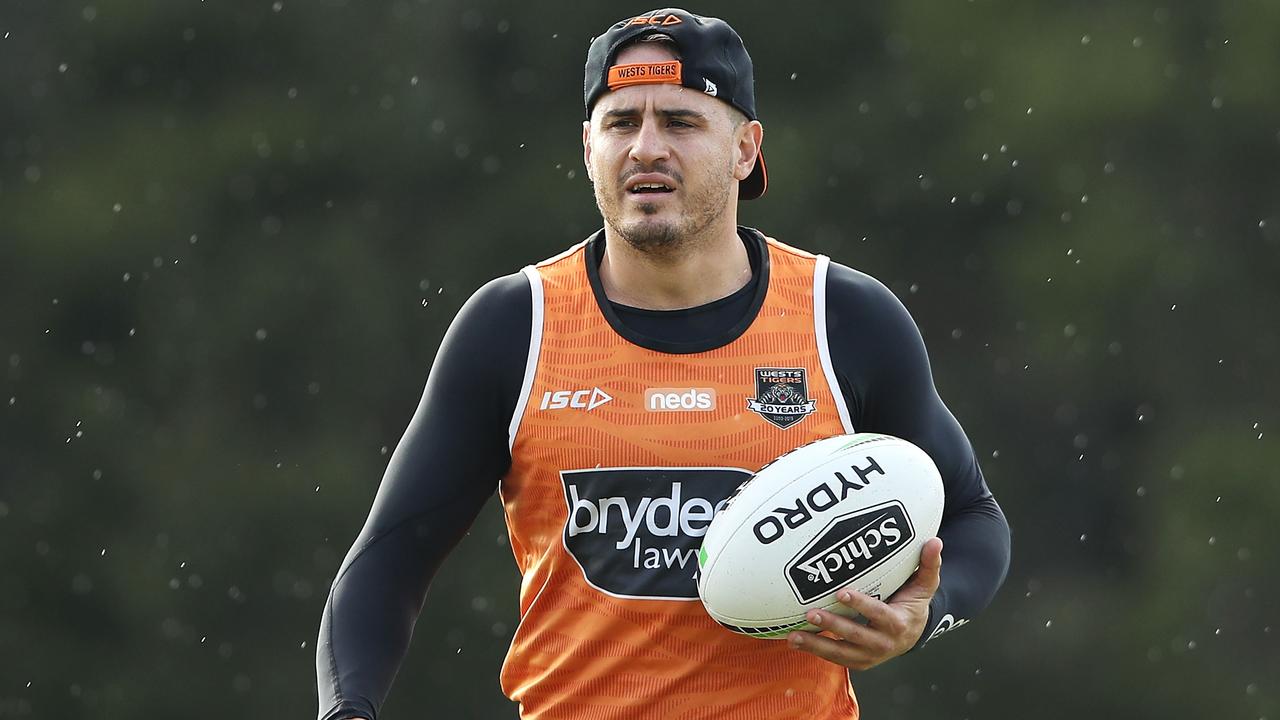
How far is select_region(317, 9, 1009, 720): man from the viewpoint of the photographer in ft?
11.5

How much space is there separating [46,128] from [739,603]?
933 centimetres

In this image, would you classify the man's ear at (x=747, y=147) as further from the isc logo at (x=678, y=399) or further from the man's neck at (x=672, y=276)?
the isc logo at (x=678, y=399)

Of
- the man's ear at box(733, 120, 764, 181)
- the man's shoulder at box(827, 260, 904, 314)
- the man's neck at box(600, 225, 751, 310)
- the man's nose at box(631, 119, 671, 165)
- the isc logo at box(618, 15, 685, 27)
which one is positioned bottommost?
the man's shoulder at box(827, 260, 904, 314)

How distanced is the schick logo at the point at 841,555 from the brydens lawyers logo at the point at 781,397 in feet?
0.98

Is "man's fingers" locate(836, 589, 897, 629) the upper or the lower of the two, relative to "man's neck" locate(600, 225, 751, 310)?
lower

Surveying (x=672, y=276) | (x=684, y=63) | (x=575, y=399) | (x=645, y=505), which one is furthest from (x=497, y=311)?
(x=684, y=63)

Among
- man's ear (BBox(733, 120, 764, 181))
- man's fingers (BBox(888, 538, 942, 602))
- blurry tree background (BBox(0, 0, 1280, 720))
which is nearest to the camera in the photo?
man's fingers (BBox(888, 538, 942, 602))

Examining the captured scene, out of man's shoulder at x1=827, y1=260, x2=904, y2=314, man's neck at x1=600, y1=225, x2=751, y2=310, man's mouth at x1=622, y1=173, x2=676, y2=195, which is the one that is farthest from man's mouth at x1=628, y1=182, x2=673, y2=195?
man's shoulder at x1=827, y1=260, x2=904, y2=314

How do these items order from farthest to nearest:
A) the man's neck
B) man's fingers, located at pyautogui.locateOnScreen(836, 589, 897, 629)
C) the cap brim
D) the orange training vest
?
the cap brim → the man's neck → the orange training vest → man's fingers, located at pyautogui.locateOnScreen(836, 589, 897, 629)

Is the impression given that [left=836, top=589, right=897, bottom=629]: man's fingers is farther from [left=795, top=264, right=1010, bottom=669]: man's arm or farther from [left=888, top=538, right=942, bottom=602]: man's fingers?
[left=795, top=264, right=1010, bottom=669]: man's arm

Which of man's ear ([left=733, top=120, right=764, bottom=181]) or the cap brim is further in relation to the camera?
the cap brim

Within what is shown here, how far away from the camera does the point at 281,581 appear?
36.9ft

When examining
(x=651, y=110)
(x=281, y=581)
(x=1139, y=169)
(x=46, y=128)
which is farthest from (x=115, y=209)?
(x=651, y=110)

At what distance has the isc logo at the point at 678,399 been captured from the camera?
357 centimetres
